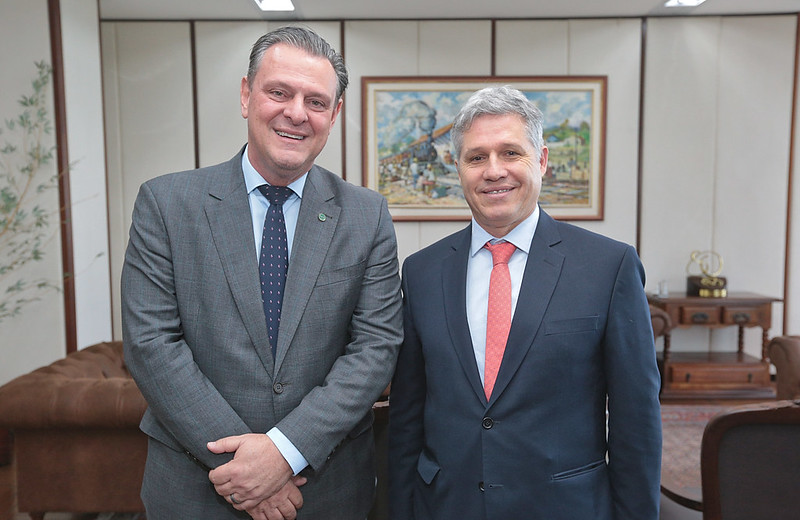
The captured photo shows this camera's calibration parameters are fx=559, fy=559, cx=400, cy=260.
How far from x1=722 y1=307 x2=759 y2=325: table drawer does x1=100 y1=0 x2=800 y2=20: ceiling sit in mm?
2868

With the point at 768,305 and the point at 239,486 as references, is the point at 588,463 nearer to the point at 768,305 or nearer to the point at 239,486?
the point at 239,486

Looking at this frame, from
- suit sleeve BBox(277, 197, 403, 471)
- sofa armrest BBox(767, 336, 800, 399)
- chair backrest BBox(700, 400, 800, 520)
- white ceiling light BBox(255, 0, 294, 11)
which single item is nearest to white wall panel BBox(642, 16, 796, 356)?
sofa armrest BBox(767, 336, 800, 399)

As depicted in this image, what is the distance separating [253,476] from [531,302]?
79 centimetres

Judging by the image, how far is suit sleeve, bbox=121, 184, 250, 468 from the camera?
4.44 ft

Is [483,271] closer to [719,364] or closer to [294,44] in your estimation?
[294,44]

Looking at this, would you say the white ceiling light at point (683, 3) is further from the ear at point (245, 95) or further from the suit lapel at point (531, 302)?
the ear at point (245, 95)

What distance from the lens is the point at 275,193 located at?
154 cm

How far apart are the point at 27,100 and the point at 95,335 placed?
6.06ft

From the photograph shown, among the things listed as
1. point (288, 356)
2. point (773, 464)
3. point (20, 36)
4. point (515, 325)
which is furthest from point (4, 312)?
point (773, 464)

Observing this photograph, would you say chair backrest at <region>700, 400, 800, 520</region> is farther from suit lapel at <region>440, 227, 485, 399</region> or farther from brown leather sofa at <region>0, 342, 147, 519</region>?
brown leather sofa at <region>0, 342, 147, 519</region>

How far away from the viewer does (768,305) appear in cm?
521

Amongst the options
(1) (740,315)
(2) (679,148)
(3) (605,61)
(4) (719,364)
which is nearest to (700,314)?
(1) (740,315)

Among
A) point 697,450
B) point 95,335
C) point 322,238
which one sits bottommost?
point 697,450

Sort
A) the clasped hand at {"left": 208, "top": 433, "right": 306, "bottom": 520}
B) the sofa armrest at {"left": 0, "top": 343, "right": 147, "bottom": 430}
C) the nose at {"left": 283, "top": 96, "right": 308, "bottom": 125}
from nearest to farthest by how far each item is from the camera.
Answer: the clasped hand at {"left": 208, "top": 433, "right": 306, "bottom": 520} → the nose at {"left": 283, "top": 96, "right": 308, "bottom": 125} → the sofa armrest at {"left": 0, "top": 343, "right": 147, "bottom": 430}
